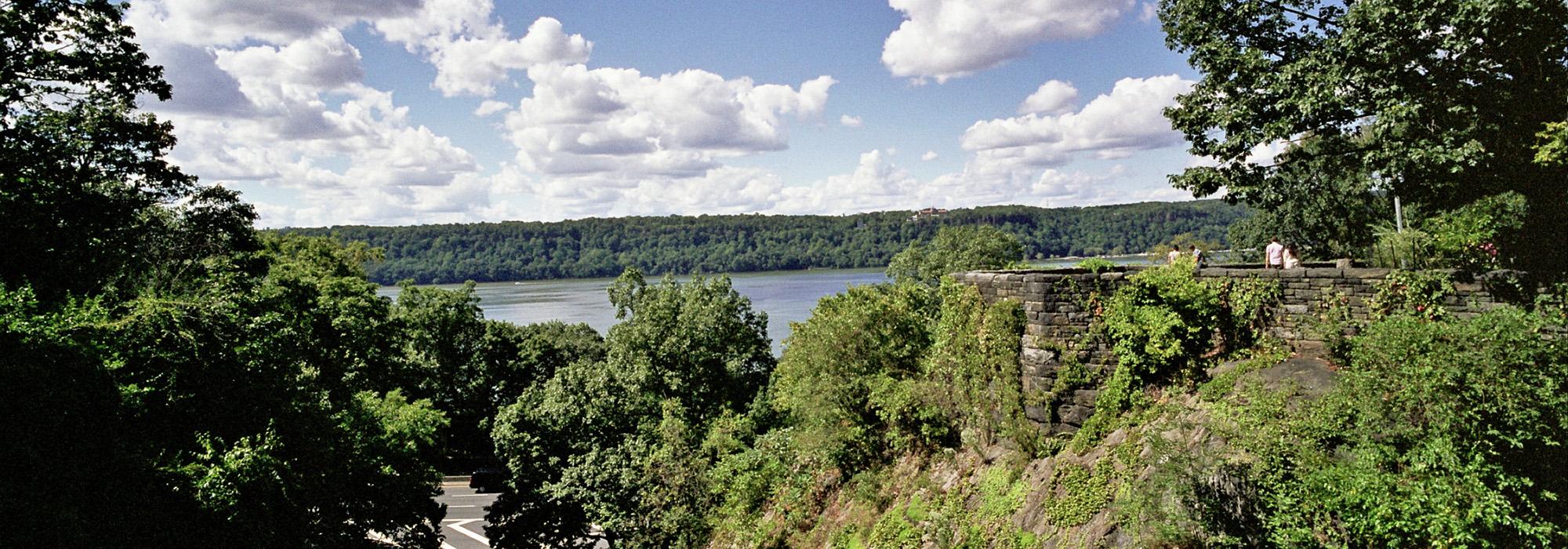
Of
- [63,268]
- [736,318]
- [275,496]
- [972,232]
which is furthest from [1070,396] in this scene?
[972,232]

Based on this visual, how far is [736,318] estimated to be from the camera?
29.6 meters

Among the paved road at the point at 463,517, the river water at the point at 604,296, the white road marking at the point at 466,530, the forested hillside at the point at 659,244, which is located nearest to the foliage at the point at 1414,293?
the paved road at the point at 463,517

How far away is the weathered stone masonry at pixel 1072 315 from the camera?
9.77 metres

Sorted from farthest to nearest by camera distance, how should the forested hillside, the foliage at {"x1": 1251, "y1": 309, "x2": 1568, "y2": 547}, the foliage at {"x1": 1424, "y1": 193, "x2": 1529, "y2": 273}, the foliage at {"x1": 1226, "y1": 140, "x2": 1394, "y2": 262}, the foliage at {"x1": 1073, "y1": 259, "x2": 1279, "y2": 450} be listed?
the forested hillside, the foliage at {"x1": 1226, "y1": 140, "x2": 1394, "y2": 262}, the foliage at {"x1": 1073, "y1": 259, "x2": 1279, "y2": 450}, the foliage at {"x1": 1424, "y1": 193, "x2": 1529, "y2": 273}, the foliage at {"x1": 1251, "y1": 309, "x2": 1568, "y2": 547}

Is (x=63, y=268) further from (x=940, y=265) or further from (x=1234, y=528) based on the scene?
(x=940, y=265)

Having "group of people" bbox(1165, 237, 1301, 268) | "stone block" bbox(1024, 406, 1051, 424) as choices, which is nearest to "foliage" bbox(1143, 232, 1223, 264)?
"group of people" bbox(1165, 237, 1301, 268)

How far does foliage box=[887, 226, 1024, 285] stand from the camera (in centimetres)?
4297

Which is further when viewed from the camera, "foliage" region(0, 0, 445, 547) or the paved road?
the paved road

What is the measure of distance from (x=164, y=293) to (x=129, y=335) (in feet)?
13.5

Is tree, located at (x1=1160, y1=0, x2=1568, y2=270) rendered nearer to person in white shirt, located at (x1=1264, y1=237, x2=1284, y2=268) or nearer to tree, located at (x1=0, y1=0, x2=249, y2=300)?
person in white shirt, located at (x1=1264, y1=237, x2=1284, y2=268)

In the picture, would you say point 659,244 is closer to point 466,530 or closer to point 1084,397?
point 466,530

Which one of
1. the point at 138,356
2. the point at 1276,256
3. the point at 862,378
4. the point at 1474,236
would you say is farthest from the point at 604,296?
the point at 1474,236

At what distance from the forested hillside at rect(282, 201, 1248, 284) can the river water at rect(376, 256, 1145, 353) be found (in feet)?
10.1

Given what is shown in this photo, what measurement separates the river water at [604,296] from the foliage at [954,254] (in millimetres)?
5186
